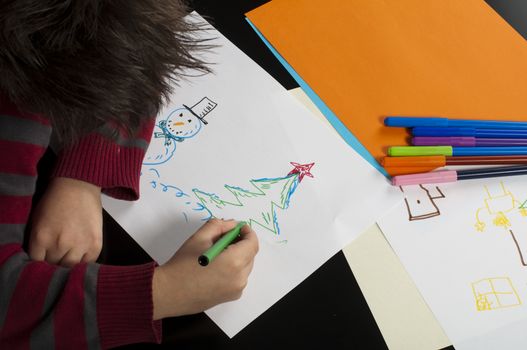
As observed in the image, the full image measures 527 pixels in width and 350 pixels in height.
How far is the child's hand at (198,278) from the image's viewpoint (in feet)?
1.54

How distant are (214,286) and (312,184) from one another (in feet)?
0.55

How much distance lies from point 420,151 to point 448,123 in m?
0.06

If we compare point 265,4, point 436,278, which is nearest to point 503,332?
point 436,278

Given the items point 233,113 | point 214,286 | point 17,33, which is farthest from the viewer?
point 233,113

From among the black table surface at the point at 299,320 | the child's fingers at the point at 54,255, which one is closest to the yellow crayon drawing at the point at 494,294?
the black table surface at the point at 299,320

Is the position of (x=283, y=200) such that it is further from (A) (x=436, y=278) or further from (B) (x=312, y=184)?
(A) (x=436, y=278)

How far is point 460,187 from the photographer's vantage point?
0.57 meters

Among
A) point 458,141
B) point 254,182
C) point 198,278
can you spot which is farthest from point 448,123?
point 198,278

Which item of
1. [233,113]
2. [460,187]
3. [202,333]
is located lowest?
[202,333]

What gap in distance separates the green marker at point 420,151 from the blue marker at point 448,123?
0.11 feet

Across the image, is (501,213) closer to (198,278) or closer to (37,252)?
(198,278)

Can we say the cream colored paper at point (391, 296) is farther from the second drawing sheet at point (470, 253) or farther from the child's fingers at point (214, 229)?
the child's fingers at point (214, 229)

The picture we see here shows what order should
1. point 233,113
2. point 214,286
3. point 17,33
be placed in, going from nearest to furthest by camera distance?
point 17,33
point 214,286
point 233,113

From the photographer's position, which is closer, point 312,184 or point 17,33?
point 17,33
